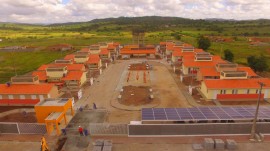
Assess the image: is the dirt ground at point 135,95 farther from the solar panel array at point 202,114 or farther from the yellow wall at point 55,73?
the yellow wall at point 55,73

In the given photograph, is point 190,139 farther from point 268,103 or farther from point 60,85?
point 60,85

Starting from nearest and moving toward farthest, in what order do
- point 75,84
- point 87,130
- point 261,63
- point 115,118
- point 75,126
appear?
point 87,130, point 75,126, point 115,118, point 75,84, point 261,63

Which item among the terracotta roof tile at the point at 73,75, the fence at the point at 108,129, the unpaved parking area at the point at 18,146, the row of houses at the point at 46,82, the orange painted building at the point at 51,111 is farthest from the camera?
the terracotta roof tile at the point at 73,75

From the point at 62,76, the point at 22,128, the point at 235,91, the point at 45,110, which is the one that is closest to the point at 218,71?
the point at 235,91

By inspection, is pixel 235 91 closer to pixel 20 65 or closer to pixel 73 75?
pixel 73 75

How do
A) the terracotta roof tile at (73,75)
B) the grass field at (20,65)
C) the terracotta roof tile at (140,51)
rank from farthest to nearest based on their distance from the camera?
the terracotta roof tile at (140,51)
the grass field at (20,65)
the terracotta roof tile at (73,75)

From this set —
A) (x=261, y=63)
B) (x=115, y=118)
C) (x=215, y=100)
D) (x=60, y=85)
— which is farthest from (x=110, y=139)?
(x=261, y=63)

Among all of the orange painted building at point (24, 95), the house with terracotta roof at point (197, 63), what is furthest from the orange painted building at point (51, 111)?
the house with terracotta roof at point (197, 63)

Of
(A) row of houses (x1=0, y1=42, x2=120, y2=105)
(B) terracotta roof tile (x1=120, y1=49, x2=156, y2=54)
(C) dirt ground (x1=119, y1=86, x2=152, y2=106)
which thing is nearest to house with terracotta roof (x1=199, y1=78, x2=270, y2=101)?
(C) dirt ground (x1=119, y1=86, x2=152, y2=106)
